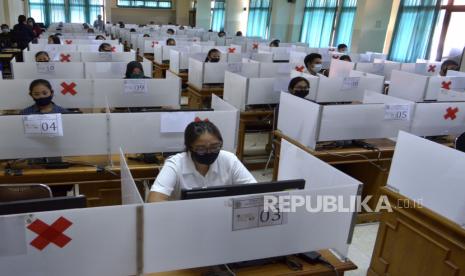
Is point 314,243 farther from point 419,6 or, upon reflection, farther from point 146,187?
point 419,6

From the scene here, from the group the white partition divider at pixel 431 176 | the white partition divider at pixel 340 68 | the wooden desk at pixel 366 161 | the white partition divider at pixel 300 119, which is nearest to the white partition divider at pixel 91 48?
the white partition divider at pixel 340 68

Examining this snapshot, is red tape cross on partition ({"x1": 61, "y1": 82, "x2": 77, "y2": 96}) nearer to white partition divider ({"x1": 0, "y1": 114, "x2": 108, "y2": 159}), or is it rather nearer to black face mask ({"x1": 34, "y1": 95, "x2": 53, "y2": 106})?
black face mask ({"x1": 34, "y1": 95, "x2": 53, "y2": 106})

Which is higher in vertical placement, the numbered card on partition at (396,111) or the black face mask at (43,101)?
the numbered card on partition at (396,111)

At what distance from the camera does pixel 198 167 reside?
2023mm

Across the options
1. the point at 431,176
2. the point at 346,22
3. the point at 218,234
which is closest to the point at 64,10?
the point at 346,22

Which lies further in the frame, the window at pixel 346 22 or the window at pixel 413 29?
the window at pixel 346 22

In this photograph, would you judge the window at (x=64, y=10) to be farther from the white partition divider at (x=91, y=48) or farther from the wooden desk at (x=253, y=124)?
the wooden desk at (x=253, y=124)

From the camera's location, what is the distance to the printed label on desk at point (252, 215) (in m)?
1.43

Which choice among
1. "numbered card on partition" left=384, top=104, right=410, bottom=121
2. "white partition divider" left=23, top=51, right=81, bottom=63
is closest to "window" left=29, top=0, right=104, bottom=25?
"white partition divider" left=23, top=51, right=81, bottom=63

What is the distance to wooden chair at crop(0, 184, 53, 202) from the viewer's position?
1801 mm

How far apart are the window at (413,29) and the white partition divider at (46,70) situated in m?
6.89

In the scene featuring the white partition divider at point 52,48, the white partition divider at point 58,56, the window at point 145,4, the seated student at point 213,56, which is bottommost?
the white partition divider at point 58,56

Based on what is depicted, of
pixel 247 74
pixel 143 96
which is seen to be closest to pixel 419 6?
pixel 247 74

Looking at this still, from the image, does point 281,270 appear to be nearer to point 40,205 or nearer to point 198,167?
point 198,167
